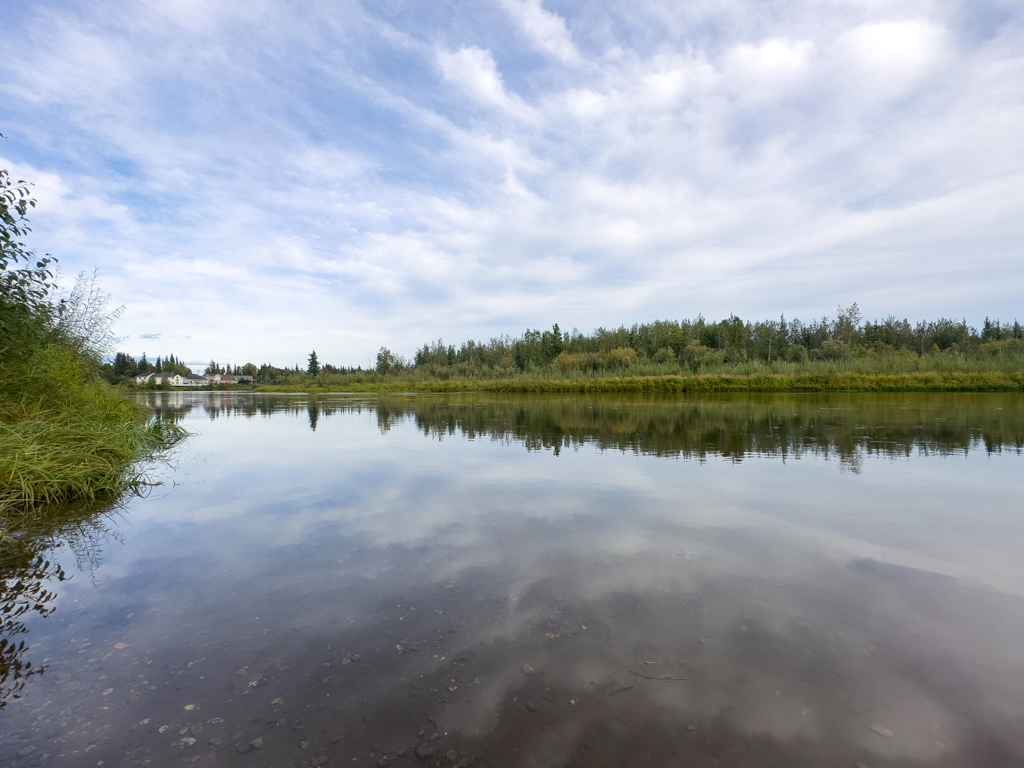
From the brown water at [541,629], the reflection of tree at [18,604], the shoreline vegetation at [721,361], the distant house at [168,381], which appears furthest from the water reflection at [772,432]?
the distant house at [168,381]

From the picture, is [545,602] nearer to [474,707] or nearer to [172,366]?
[474,707]

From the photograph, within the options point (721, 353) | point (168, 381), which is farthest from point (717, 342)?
point (168, 381)

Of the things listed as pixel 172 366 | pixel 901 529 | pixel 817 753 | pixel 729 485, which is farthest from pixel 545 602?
pixel 172 366

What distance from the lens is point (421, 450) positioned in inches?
376

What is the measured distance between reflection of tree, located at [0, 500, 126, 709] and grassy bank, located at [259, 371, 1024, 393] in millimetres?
32409

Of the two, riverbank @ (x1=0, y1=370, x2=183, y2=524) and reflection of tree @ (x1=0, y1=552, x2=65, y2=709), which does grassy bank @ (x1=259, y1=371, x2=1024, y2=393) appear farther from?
reflection of tree @ (x1=0, y1=552, x2=65, y2=709)

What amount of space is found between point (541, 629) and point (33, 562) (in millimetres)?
4166

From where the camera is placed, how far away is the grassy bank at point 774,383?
89.7 feet

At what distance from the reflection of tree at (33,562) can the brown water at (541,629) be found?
0.06 metres

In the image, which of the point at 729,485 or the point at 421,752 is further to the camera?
the point at 729,485

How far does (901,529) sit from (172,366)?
135 m

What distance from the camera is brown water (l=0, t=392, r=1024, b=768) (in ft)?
6.43

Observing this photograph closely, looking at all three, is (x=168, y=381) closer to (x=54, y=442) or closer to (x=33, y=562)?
(x=54, y=442)

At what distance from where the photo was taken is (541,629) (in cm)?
278
